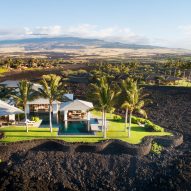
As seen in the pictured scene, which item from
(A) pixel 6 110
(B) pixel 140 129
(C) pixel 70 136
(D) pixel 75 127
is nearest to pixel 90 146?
(C) pixel 70 136

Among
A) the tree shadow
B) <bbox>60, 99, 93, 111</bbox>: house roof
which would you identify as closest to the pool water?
<bbox>60, 99, 93, 111</bbox>: house roof

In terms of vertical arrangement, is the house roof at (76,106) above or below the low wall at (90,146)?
above

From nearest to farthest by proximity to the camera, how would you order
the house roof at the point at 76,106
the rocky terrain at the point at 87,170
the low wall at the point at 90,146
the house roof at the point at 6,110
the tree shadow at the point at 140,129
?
1. the rocky terrain at the point at 87,170
2. the low wall at the point at 90,146
3. the house roof at the point at 6,110
4. the tree shadow at the point at 140,129
5. the house roof at the point at 76,106

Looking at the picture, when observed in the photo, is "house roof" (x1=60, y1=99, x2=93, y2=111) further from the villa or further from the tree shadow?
the tree shadow

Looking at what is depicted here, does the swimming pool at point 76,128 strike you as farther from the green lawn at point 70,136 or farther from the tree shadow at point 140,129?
the tree shadow at point 140,129

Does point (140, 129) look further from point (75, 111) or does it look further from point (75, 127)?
point (75, 111)

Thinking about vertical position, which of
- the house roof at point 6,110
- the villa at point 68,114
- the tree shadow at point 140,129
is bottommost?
the tree shadow at point 140,129

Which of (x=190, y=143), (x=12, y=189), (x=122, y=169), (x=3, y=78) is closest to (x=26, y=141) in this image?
(x=12, y=189)

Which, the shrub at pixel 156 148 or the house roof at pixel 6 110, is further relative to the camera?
the house roof at pixel 6 110

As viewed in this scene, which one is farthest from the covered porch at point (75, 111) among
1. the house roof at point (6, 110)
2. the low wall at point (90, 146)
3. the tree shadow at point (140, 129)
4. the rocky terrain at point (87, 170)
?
the rocky terrain at point (87, 170)
